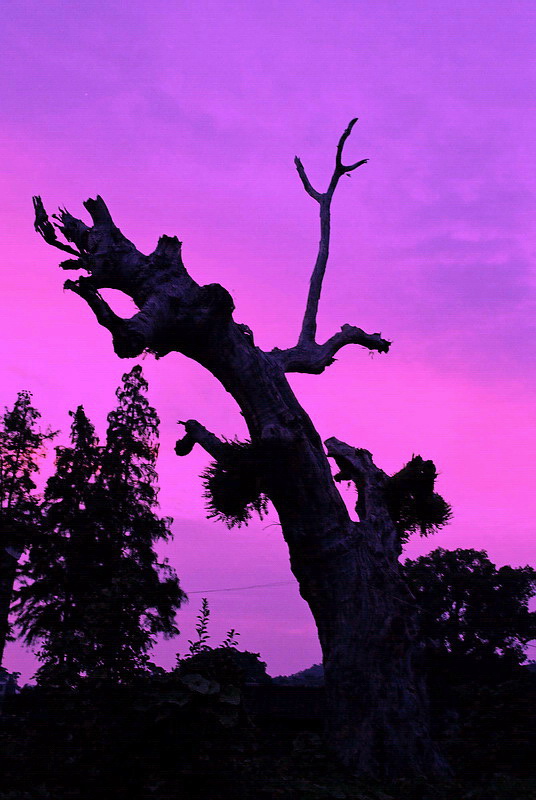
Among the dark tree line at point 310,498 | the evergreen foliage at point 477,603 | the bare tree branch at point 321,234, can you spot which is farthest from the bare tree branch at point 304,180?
the evergreen foliage at point 477,603

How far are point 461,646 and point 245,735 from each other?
4127cm

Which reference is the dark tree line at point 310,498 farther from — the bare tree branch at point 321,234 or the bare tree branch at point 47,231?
the bare tree branch at point 321,234

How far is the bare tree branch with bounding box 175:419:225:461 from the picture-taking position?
430 inches

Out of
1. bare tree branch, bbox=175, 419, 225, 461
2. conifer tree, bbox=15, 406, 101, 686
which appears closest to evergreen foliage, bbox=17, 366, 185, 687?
conifer tree, bbox=15, 406, 101, 686

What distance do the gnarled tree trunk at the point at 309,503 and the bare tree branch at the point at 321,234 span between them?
7.10 ft

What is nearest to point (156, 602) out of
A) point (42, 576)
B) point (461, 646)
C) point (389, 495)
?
point (42, 576)

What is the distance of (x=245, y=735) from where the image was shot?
707 centimetres

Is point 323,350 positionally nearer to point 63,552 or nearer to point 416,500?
point 416,500

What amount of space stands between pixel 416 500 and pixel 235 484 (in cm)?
289

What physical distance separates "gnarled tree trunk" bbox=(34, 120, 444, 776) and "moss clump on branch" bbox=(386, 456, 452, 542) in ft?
1.00

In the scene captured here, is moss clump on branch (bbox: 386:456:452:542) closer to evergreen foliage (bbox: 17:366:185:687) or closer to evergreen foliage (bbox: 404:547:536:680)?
evergreen foliage (bbox: 17:366:185:687)

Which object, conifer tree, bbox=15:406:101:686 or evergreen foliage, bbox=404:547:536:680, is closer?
conifer tree, bbox=15:406:101:686

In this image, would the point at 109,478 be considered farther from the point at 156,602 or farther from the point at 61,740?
the point at 61,740

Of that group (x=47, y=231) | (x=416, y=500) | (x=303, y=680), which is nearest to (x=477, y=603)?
(x=303, y=680)
